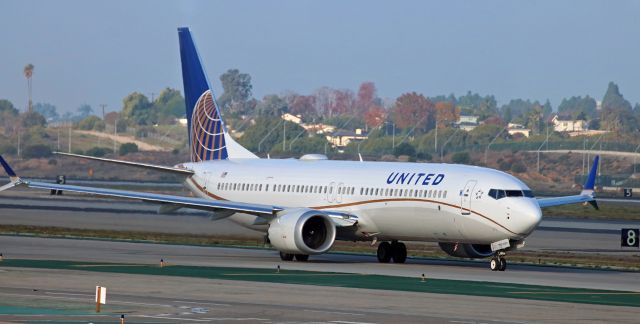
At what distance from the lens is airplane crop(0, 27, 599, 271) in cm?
4559

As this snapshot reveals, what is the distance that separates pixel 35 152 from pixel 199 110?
372ft

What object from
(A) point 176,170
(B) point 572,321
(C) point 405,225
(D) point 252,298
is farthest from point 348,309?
(A) point 176,170

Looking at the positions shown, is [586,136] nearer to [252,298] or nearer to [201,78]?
[201,78]

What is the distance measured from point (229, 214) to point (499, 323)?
2282cm

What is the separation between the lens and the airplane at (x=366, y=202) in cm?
4559

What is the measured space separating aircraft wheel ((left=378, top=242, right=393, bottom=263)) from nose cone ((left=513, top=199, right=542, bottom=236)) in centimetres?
676

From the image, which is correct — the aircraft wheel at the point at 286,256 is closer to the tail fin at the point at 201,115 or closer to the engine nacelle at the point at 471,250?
the engine nacelle at the point at 471,250

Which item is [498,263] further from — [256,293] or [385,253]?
[256,293]

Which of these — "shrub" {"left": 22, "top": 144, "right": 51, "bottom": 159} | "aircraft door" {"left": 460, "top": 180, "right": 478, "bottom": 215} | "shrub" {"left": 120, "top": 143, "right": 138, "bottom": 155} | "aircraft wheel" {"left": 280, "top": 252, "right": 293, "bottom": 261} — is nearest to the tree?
"shrub" {"left": 120, "top": 143, "right": 138, "bottom": 155}

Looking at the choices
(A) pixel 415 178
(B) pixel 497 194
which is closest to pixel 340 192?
(A) pixel 415 178

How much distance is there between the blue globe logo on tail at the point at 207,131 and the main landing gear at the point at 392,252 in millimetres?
10802

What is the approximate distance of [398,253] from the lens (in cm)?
4997

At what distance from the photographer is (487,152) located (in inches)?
6747

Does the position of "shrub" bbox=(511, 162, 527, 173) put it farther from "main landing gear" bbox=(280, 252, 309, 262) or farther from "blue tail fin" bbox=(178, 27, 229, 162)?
"main landing gear" bbox=(280, 252, 309, 262)
